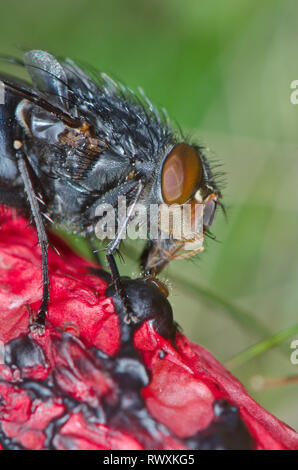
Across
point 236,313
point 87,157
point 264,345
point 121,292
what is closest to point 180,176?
point 87,157

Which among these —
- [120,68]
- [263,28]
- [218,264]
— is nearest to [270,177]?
[218,264]

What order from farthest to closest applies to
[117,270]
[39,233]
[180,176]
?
1. [39,233]
2. [180,176]
3. [117,270]

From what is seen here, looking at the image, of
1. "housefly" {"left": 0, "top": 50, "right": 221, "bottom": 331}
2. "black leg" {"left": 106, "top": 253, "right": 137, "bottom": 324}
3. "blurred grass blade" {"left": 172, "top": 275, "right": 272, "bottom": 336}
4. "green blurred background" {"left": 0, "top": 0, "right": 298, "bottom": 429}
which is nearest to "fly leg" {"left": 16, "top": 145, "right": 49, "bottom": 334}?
"housefly" {"left": 0, "top": 50, "right": 221, "bottom": 331}

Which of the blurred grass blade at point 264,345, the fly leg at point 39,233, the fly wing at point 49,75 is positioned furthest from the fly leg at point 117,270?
the blurred grass blade at point 264,345

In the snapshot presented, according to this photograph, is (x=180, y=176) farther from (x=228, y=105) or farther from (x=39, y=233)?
(x=228, y=105)

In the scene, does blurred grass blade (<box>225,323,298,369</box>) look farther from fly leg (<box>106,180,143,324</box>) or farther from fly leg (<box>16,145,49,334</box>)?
fly leg (<box>16,145,49,334</box>)
